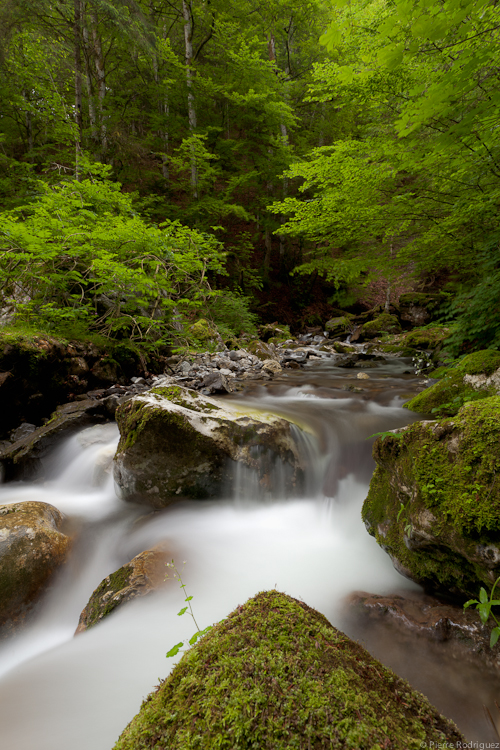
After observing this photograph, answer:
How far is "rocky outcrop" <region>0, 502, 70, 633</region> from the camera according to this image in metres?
2.64

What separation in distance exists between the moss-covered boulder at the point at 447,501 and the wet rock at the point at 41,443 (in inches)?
185

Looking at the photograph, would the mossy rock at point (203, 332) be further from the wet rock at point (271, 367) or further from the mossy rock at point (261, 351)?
the wet rock at point (271, 367)

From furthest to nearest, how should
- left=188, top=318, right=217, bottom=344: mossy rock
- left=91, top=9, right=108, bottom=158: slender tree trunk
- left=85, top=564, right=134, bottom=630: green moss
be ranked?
left=91, top=9, right=108, bottom=158: slender tree trunk, left=188, top=318, right=217, bottom=344: mossy rock, left=85, top=564, right=134, bottom=630: green moss

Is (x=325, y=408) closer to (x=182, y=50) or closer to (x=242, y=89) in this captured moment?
(x=242, y=89)

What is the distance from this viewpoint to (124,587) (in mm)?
2643

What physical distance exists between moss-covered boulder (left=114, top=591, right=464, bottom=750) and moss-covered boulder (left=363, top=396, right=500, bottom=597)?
98 centimetres

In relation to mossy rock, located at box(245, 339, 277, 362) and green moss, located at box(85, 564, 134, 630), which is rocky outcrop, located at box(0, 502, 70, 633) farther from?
mossy rock, located at box(245, 339, 277, 362)

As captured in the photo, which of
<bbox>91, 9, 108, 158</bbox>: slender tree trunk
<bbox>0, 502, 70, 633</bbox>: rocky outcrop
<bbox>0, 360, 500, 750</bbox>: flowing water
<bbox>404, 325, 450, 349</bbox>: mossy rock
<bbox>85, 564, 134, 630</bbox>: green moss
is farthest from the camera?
<bbox>91, 9, 108, 158</bbox>: slender tree trunk

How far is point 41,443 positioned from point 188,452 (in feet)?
8.73

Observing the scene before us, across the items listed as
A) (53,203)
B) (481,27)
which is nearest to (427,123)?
(481,27)

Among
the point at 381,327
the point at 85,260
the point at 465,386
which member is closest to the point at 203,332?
the point at 85,260

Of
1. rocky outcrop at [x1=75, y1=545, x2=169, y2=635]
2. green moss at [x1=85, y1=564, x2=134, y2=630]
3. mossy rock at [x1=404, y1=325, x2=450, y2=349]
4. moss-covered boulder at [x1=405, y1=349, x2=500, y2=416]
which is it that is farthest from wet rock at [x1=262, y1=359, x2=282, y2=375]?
green moss at [x1=85, y1=564, x2=134, y2=630]

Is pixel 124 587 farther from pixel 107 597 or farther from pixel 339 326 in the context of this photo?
pixel 339 326

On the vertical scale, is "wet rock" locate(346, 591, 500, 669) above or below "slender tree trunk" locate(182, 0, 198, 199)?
below
